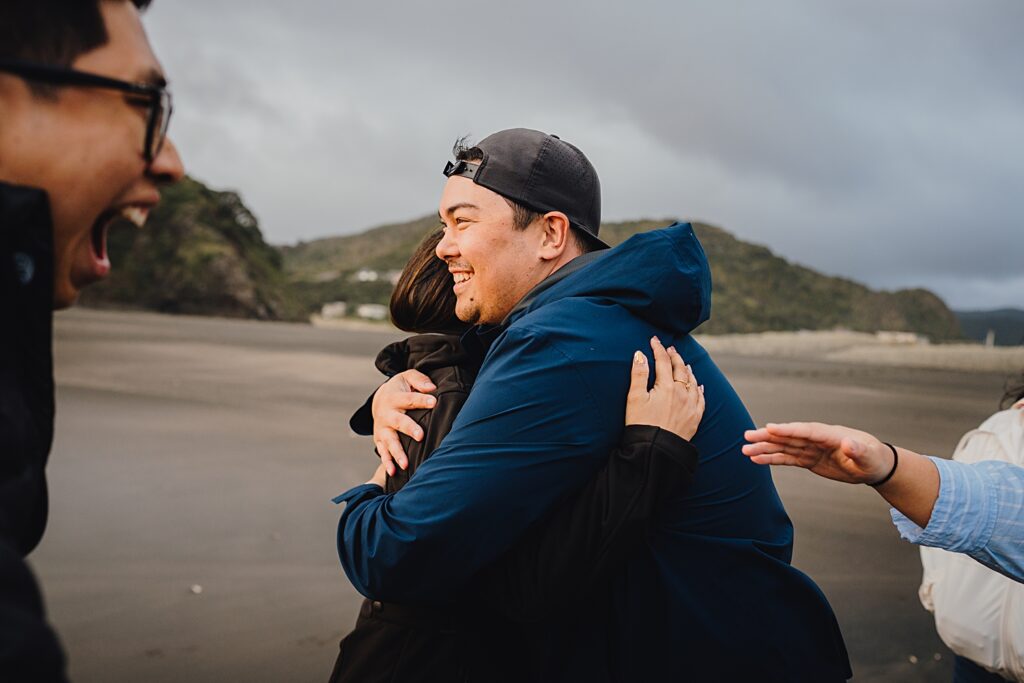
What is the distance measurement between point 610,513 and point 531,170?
1.26 metres

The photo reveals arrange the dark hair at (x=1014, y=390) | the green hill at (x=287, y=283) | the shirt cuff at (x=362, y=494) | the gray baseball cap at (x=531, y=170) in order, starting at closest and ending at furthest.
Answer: the shirt cuff at (x=362, y=494) → the gray baseball cap at (x=531, y=170) → the dark hair at (x=1014, y=390) → the green hill at (x=287, y=283)

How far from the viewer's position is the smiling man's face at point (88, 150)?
1155mm

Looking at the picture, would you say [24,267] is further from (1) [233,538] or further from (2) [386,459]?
(1) [233,538]

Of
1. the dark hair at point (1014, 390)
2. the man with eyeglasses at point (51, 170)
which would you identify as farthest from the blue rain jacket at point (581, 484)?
the dark hair at point (1014, 390)

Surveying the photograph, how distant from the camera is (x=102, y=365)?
46.2 feet

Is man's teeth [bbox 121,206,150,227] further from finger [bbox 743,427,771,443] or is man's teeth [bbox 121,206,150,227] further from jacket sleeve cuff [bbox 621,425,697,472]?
finger [bbox 743,427,771,443]

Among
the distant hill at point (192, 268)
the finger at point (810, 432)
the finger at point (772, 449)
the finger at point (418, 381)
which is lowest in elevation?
the distant hill at point (192, 268)

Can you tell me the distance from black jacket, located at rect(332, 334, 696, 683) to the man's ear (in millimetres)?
461

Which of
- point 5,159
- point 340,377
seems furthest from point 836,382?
point 5,159

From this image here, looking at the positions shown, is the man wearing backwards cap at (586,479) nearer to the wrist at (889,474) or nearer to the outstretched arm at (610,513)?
the outstretched arm at (610,513)

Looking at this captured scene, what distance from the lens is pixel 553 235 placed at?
→ 2.63m

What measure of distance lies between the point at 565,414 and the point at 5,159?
1206 mm

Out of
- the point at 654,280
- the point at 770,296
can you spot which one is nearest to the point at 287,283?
the point at 770,296

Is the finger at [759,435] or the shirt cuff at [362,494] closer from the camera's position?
the finger at [759,435]
